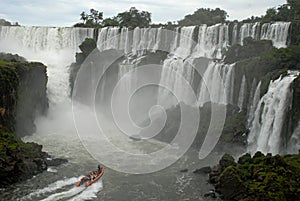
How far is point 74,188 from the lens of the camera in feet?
73.2

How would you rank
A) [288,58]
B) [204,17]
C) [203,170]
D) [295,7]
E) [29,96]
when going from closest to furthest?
[203,170] → [288,58] → [29,96] → [295,7] → [204,17]

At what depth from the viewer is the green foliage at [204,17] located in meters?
65.5

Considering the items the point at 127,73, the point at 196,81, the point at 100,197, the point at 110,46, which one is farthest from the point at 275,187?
the point at 110,46

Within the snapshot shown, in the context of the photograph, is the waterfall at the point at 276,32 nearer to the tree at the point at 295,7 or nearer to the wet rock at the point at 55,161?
the tree at the point at 295,7

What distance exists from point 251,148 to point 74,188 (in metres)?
13.4

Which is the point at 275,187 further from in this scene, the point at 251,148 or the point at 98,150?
the point at 98,150

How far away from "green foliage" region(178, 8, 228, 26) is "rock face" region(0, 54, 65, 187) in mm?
33363

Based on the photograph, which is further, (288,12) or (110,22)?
(110,22)

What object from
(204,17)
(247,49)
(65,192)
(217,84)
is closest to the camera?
(65,192)

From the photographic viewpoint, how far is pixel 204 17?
223ft

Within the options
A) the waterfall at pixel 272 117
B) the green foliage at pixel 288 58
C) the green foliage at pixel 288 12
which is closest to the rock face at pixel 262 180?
the waterfall at pixel 272 117

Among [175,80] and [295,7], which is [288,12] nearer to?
[295,7]

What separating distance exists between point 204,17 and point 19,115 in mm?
43571

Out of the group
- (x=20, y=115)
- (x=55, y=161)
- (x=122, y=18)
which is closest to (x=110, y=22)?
(x=122, y=18)
